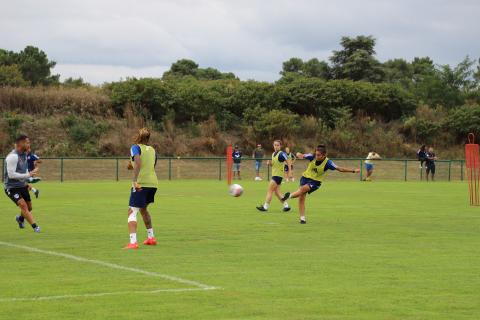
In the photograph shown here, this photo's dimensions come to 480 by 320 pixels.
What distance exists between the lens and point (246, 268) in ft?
37.8

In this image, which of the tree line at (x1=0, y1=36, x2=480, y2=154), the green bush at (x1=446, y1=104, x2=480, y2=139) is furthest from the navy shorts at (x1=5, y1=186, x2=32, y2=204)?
the green bush at (x1=446, y1=104, x2=480, y2=139)

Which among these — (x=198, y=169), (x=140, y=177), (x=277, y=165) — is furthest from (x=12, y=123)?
(x=140, y=177)

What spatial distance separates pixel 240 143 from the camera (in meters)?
61.9

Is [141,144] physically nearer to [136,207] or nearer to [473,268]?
[136,207]

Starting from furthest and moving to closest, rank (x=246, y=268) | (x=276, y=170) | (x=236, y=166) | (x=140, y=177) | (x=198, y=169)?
(x=198, y=169) → (x=236, y=166) → (x=276, y=170) → (x=140, y=177) → (x=246, y=268)

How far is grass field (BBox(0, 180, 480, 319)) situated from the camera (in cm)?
862

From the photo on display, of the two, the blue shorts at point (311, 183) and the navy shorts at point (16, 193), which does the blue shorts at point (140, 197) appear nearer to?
the navy shorts at point (16, 193)

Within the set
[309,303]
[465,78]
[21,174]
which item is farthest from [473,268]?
[465,78]

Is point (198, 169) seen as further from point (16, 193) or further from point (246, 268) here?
point (246, 268)

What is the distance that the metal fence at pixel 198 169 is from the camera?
48281mm

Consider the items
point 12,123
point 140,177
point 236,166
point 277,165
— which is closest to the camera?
point 140,177

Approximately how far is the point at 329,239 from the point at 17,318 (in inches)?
334

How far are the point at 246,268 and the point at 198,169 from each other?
132 ft

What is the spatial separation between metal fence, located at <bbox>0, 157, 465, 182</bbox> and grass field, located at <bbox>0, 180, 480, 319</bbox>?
88.7 ft
